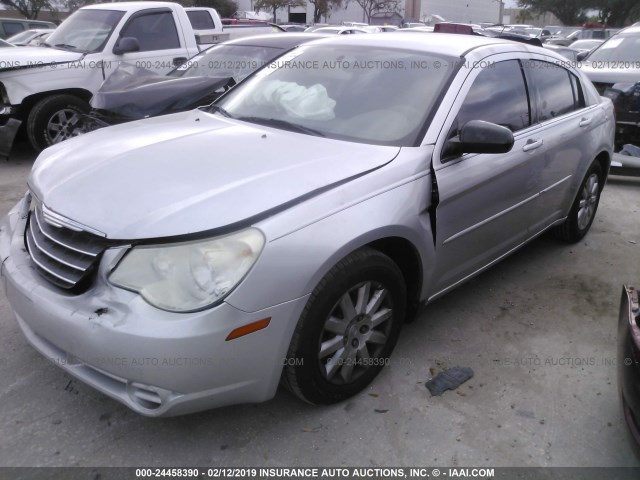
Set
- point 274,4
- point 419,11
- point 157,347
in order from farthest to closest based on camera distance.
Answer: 1. point 419,11
2. point 274,4
3. point 157,347

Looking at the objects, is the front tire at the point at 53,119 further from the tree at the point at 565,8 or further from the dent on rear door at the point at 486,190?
the tree at the point at 565,8

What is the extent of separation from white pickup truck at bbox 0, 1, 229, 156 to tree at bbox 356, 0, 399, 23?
186 ft

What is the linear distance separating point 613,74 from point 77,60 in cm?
685

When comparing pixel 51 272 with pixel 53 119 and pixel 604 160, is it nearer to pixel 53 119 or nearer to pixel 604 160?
pixel 604 160

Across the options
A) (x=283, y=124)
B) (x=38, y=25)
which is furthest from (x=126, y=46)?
(x=38, y=25)

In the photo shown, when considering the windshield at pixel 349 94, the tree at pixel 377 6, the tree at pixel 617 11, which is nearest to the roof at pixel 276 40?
the windshield at pixel 349 94

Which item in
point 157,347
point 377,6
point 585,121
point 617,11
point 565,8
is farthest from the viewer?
point 377,6

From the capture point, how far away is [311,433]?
2.53 m

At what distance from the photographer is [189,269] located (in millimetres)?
2109

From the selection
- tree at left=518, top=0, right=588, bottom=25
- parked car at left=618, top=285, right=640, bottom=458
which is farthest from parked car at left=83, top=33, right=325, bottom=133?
tree at left=518, top=0, right=588, bottom=25

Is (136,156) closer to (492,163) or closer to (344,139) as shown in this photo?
(344,139)

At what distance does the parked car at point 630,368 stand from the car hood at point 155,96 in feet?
14.8

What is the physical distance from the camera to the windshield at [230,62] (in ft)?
20.7

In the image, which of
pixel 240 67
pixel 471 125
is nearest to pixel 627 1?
pixel 240 67
